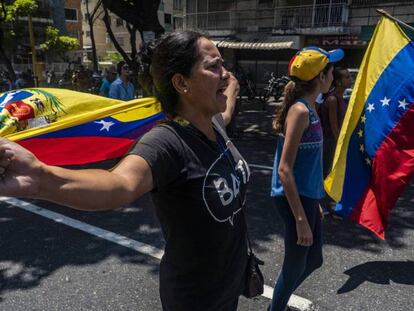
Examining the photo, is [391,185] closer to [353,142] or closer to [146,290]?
[353,142]

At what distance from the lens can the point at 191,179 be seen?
1.43 m

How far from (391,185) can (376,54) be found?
3.91 ft

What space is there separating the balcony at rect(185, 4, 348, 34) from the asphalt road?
638 inches

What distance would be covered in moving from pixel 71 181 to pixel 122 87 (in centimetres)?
625

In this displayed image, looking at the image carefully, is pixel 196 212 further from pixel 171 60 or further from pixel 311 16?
pixel 311 16

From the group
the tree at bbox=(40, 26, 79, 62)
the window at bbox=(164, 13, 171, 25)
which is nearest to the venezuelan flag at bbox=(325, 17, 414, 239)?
the tree at bbox=(40, 26, 79, 62)

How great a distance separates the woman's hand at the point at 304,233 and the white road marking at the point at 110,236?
2.90 feet

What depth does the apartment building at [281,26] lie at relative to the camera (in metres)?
20.0

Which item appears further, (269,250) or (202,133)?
(269,250)

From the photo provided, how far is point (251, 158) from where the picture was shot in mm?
7961

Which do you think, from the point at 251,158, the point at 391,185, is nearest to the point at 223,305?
the point at 391,185

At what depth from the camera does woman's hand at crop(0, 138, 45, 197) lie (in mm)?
931

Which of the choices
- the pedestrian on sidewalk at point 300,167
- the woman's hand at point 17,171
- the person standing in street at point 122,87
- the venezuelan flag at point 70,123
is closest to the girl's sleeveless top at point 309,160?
the pedestrian on sidewalk at point 300,167

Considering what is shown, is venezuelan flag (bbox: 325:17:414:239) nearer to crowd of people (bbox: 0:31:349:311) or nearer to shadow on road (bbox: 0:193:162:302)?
shadow on road (bbox: 0:193:162:302)
